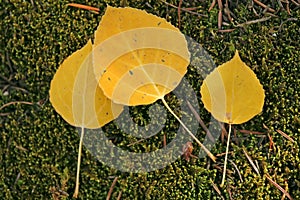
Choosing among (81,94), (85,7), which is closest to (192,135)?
(81,94)

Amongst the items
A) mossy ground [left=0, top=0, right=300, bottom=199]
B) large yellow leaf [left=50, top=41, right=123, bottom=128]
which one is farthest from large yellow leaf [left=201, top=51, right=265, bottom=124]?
large yellow leaf [left=50, top=41, right=123, bottom=128]

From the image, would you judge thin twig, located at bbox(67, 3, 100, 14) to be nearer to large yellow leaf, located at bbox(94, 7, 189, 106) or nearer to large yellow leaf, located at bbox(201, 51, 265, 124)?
large yellow leaf, located at bbox(94, 7, 189, 106)

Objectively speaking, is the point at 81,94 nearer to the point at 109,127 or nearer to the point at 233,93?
the point at 109,127

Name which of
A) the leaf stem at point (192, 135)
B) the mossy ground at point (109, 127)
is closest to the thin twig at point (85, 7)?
the mossy ground at point (109, 127)

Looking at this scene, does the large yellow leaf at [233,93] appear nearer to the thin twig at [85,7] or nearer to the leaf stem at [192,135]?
the leaf stem at [192,135]

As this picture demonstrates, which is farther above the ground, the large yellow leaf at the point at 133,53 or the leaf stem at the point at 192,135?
the large yellow leaf at the point at 133,53

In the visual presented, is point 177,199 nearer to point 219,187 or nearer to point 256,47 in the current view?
point 219,187
